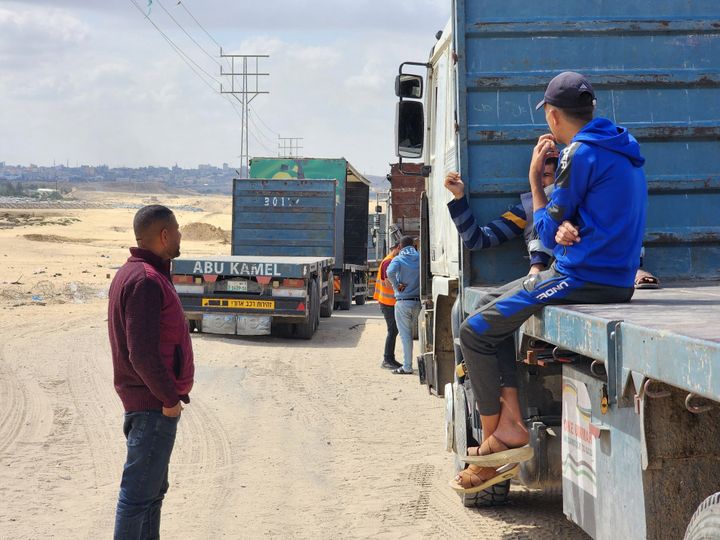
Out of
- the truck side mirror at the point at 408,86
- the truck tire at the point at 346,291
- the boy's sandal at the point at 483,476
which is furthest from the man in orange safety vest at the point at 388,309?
the truck tire at the point at 346,291

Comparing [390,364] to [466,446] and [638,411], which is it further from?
[638,411]

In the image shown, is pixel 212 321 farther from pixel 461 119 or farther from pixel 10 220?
pixel 10 220

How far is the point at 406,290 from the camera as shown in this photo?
42.6 feet

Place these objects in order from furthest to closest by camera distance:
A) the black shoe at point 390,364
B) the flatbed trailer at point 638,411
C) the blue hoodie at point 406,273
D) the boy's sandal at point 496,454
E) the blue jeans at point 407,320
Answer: the black shoe at point 390,364, the blue jeans at point 407,320, the blue hoodie at point 406,273, the boy's sandal at point 496,454, the flatbed trailer at point 638,411

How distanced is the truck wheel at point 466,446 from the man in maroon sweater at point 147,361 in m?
1.91

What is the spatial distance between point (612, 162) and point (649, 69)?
1.97 m

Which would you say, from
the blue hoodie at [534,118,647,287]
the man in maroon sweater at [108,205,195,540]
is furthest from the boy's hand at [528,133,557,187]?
the man in maroon sweater at [108,205,195,540]

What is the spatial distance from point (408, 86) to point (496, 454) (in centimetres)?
337

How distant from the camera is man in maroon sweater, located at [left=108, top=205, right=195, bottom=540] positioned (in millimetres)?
4617

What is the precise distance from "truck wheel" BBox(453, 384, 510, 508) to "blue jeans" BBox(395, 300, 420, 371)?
6.19 metres

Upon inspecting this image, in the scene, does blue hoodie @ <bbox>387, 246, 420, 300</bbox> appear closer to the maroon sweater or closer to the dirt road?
the dirt road

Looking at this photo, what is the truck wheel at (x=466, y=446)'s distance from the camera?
19.9 feet

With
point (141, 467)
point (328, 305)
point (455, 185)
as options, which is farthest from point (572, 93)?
point (328, 305)

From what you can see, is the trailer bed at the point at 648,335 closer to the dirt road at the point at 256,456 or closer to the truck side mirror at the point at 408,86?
the dirt road at the point at 256,456
